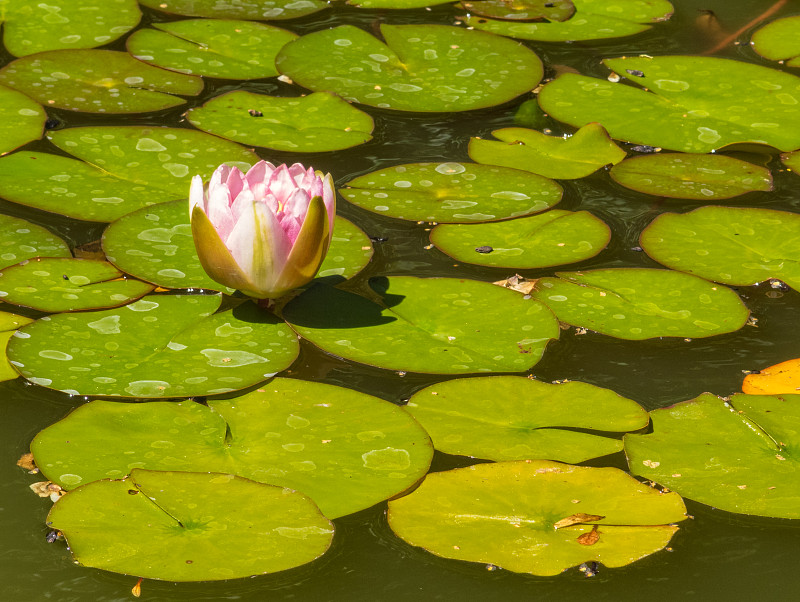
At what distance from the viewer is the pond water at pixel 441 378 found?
178 centimetres

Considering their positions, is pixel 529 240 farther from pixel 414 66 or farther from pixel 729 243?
pixel 414 66

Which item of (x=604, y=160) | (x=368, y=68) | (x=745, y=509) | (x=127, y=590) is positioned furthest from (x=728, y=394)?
(x=368, y=68)

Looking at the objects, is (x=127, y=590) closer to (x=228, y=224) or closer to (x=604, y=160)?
(x=228, y=224)

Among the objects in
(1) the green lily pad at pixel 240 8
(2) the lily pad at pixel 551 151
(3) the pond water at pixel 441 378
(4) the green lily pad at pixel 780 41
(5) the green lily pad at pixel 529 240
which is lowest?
(3) the pond water at pixel 441 378

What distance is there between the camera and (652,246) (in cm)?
Answer: 287

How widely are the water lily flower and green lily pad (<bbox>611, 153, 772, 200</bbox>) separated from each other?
1.27 meters

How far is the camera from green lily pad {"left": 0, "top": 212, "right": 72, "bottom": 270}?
2668mm

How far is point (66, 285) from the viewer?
254 cm

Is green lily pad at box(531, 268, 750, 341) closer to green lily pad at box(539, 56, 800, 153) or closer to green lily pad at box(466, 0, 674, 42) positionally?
green lily pad at box(539, 56, 800, 153)

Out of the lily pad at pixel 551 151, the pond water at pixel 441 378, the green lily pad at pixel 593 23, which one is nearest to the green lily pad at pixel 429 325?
the pond water at pixel 441 378

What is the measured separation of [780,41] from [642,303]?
2.23 metres

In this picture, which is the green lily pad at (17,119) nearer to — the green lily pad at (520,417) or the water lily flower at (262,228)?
the water lily flower at (262,228)

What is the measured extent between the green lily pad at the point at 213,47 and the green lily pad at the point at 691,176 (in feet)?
4.87

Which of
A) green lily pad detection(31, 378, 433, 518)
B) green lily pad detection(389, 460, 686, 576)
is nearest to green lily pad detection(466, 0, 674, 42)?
green lily pad detection(31, 378, 433, 518)
